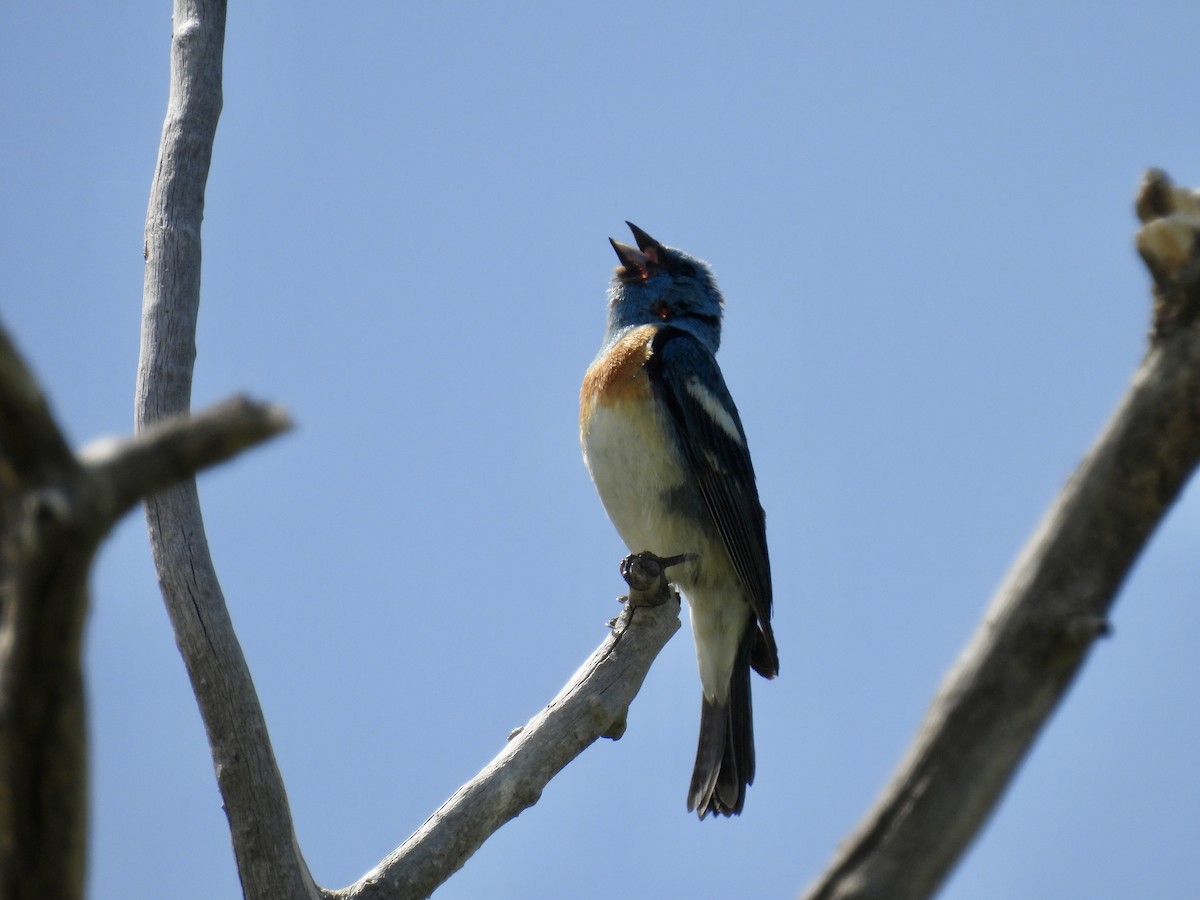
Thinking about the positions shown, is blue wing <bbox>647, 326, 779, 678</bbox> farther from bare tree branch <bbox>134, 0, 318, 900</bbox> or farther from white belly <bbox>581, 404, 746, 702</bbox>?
bare tree branch <bbox>134, 0, 318, 900</bbox>

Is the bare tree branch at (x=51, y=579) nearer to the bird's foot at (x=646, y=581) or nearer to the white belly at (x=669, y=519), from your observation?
the bird's foot at (x=646, y=581)

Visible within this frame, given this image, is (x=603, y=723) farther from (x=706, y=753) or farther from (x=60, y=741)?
(x=60, y=741)

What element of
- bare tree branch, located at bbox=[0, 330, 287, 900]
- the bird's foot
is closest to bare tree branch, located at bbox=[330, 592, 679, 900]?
the bird's foot

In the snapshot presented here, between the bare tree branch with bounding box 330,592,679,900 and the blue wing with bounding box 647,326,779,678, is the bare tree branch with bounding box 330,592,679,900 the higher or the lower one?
the lower one

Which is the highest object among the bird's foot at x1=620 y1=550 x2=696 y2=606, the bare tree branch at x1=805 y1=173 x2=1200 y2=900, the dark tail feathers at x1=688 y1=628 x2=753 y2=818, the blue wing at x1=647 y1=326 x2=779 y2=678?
the blue wing at x1=647 y1=326 x2=779 y2=678

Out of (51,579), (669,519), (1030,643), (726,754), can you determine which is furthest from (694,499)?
(51,579)

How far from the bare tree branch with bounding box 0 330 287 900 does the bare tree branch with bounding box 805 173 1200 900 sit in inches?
52.3

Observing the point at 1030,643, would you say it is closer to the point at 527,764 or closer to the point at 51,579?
the point at 51,579

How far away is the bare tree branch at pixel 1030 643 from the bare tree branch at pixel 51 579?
133cm

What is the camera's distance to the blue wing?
6191mm

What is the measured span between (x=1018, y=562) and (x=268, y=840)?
285 centimetres

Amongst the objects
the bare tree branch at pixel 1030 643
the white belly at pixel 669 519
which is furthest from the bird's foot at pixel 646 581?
the bare tree branch at pixel 1030 643

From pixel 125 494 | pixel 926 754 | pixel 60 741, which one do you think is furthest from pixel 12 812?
pixel 926 754

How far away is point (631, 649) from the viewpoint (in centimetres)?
526
